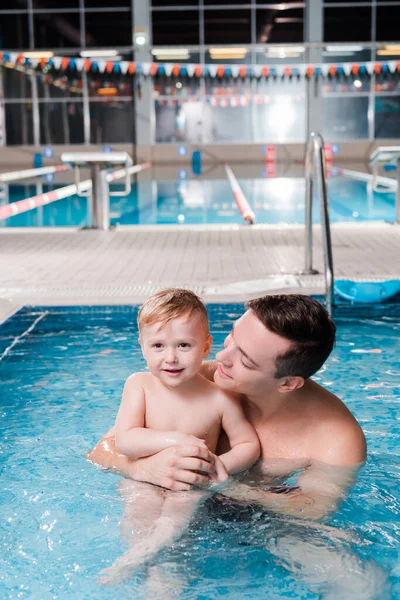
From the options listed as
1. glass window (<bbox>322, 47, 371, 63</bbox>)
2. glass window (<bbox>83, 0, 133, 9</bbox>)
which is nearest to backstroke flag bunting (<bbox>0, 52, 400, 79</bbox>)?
glass window (<bbox>322, 47, 371, 63</bbox>)

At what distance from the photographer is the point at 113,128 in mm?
30969

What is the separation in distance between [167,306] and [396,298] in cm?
381

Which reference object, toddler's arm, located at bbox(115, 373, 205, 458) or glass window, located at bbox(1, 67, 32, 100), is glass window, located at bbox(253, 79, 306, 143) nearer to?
glass window, located at bbox(1, 67, 32, 100)

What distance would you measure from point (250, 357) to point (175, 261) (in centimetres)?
523

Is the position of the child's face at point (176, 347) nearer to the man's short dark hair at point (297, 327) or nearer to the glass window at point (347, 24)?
the man's short dark hair at point (297, 327)

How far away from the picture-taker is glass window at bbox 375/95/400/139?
99.4 feet

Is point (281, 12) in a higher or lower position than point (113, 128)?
higher

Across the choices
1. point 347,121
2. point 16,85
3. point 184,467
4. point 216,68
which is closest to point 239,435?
point 184,467

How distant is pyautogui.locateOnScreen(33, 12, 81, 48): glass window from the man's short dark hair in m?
27.8

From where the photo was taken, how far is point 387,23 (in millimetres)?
28891

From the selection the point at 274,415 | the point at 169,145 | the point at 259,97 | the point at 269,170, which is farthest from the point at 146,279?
the point at 259,97

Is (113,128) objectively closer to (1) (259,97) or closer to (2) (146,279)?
(1) (259,97)

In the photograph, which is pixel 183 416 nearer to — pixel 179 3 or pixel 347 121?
pixel 179 3

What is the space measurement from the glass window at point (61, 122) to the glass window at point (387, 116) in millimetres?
10554
